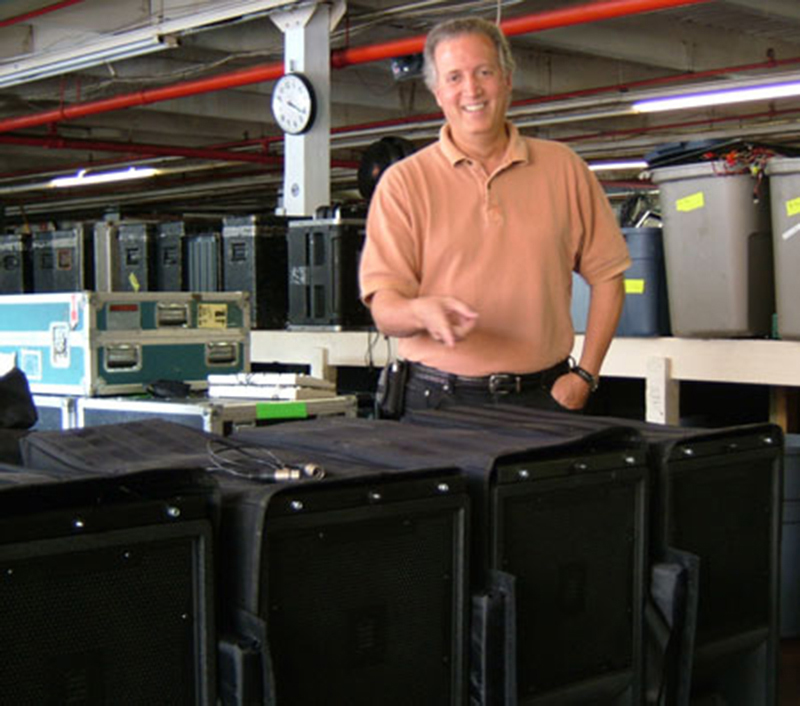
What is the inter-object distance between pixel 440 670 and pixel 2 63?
7.54 meters

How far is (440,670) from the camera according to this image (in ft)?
4.61

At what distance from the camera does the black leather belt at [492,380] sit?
Answer: 2256mm

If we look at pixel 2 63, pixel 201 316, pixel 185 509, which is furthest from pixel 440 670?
pixel 2 63

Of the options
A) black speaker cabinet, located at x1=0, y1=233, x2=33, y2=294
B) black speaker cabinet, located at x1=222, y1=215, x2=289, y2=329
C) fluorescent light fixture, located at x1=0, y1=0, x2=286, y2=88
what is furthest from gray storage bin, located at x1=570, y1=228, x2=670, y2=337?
Answer: black speaker cabinet, located at x1=0, y1=233, x2=33, y2=294

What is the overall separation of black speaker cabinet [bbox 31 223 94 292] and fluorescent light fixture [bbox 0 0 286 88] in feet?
3.33

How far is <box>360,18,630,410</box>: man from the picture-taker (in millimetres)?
→ 2258

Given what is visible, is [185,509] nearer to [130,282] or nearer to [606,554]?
[606,554]

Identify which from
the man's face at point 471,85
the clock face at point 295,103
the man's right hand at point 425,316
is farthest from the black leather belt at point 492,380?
the clock face at point 295,103

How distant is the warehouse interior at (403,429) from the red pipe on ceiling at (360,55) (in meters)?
0.02

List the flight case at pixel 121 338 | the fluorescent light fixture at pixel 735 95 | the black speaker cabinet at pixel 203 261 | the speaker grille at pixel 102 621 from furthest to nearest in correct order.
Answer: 1. the fluorescent light fixture at pixel 735 95
2. the black speaker cabinet at pixel 203 261
3. the flight case at pixel 121 338
4. the speaker grille at pixel 102 621

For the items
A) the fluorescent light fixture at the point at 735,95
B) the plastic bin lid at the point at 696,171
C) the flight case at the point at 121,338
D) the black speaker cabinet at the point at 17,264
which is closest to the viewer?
the plastic bin lid at the point at 696,171

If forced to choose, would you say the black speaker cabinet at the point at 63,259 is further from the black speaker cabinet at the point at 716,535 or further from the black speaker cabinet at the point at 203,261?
the black speaker cabinet at the point at 716,535

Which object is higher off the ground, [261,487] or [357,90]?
[357,90]

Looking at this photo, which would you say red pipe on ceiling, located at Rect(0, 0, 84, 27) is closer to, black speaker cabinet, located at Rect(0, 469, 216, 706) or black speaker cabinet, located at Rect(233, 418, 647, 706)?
black speaker cabinet, located at Rect(233, 418, 647, 706)
